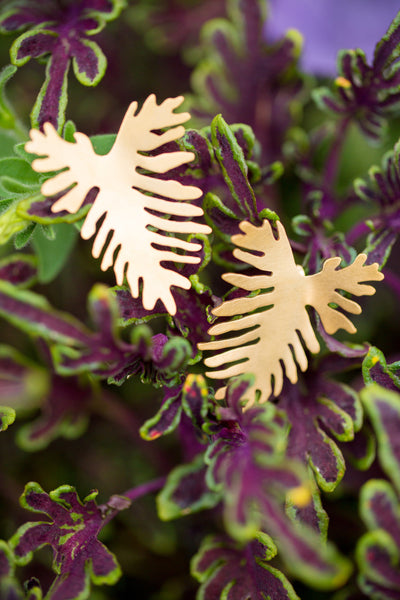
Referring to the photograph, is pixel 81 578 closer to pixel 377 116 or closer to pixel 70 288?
pixel 70 288

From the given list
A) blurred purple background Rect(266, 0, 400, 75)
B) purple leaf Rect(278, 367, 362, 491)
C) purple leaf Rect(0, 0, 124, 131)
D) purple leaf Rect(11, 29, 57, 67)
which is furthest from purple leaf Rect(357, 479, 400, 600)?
blurred purple background Rect(266, 0, 400, 75)

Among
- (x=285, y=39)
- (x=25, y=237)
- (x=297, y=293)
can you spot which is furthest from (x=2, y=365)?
(x=285, y=39)

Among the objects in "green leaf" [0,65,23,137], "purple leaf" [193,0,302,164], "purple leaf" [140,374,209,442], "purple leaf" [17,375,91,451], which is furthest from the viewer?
"purple leaf" [193,0,302,164]

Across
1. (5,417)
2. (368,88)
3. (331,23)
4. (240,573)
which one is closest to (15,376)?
(5,417)

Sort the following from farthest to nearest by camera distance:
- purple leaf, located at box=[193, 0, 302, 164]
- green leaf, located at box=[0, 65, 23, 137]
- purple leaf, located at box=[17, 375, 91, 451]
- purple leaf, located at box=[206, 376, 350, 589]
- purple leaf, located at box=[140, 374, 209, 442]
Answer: purple leaf, located at box=[193, 0, 302, 164] → purple leaf, located at box=[17, 375, 91, 451] → green leaf, located at box=[0, 65, 23, 137] → purple leaf, located at box=[140, 374, 209, 442] → purple leaf, located at box=[206, 376, 350, 589]

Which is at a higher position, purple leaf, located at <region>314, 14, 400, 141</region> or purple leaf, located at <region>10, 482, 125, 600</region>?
purple leaf, located at <region>314, 14, 400, 141</region>

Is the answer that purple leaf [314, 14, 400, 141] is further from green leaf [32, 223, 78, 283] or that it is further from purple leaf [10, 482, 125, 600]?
purple leaf [10, 482, 125, 600]

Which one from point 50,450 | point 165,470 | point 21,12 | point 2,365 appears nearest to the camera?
point 2,365
